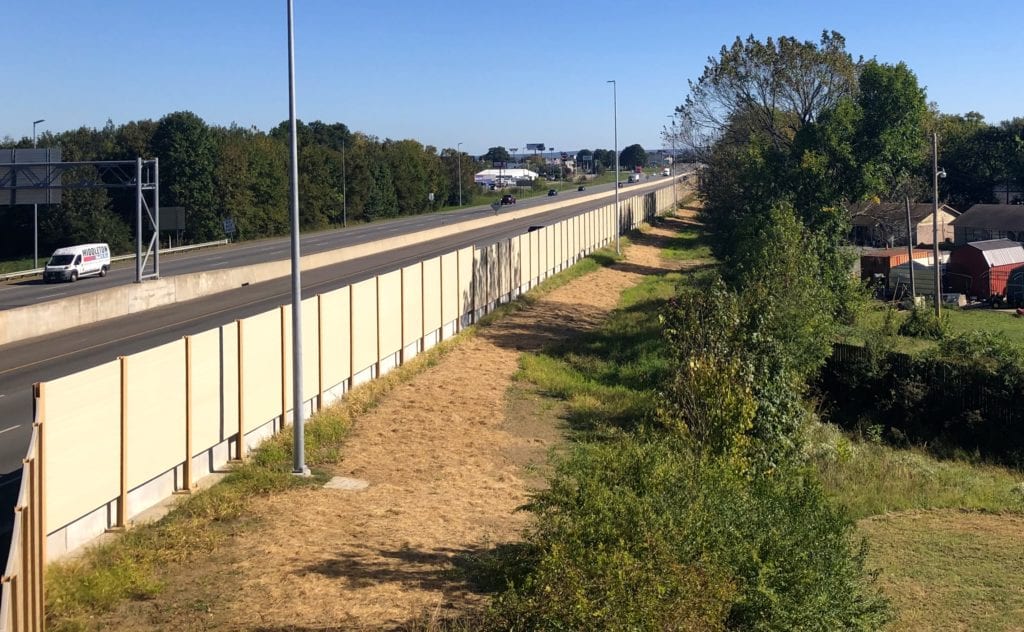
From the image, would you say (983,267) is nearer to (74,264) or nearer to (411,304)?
(411,304)

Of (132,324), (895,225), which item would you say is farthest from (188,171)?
(895,225)

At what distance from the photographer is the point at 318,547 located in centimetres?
1390

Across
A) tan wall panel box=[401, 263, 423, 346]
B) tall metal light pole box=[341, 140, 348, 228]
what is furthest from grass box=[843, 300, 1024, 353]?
tall metal light pole box=[341, 140, 348, 228]

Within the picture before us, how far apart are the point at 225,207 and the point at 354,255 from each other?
26122 mm

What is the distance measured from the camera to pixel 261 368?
1945cm

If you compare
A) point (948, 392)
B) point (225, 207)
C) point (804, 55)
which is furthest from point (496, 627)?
point (225, 207)

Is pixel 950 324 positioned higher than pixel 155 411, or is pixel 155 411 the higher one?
pixel 155 411

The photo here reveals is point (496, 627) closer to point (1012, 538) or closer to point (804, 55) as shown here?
point (1012, 538)

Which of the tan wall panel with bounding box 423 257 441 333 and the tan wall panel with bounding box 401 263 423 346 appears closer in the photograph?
the tan wall panel with bounding box 401 263 423 346

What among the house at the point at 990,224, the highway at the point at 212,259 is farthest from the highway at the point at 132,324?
the house at the point at 990,224

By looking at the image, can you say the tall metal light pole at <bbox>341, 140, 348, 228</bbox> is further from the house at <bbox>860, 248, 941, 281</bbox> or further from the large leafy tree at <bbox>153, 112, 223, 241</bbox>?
the house at <bbox>860, 248, 941, 281</bbox>

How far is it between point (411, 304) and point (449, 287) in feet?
15.1

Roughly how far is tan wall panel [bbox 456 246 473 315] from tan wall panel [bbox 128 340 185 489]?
63.0 ft

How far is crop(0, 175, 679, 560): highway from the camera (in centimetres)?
1931
